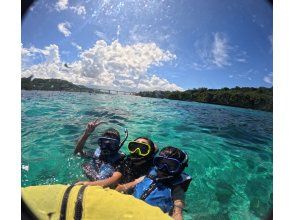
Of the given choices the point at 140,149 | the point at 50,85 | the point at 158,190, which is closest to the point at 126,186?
the point at 140,149

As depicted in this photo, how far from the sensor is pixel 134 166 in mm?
6207

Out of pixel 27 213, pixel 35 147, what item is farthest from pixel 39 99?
pixel 27 213

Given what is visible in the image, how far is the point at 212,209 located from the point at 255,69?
2.67 metres

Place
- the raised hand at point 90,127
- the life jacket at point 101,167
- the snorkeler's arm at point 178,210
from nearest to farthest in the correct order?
the snorkeler's arm at point 178,210 < the life jacket at point 101,167 < the raised hand at point 90,127

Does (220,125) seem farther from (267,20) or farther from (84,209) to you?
(84,209)

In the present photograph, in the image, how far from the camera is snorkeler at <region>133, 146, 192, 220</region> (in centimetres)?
524

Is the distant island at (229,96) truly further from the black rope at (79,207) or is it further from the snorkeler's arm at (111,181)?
the black rope at (79,207)

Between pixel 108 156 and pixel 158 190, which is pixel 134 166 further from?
pixel 158 190

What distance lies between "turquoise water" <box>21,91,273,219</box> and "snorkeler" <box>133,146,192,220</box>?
3.62 feet

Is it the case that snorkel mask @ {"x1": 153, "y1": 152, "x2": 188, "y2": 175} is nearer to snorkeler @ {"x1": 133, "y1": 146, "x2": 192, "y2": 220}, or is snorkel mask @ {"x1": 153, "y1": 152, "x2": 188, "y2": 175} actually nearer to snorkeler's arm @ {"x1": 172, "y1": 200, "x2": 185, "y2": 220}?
snorkeler @ {"x1": 133, "y1": 146, "x2": 192, "y2": 220}

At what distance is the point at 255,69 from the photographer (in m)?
7.24

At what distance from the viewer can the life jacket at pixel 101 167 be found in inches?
249

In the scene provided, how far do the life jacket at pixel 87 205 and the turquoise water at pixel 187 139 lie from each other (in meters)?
2.00

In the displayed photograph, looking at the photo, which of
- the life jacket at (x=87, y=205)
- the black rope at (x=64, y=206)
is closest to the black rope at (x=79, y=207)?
the life jacket at (x=87, y=205)
